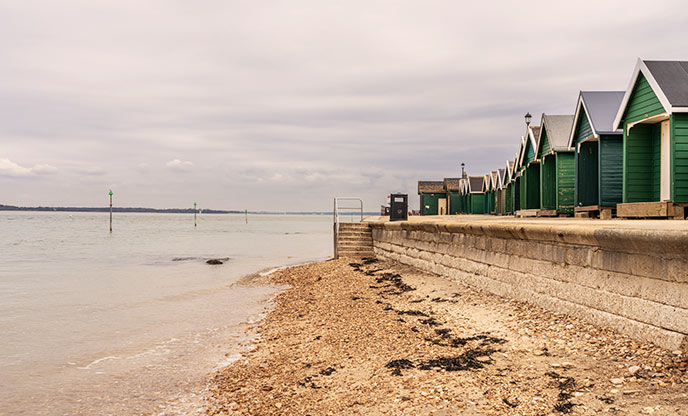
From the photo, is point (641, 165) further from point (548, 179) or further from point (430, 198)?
point (430, 198)

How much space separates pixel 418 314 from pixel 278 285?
8909mm

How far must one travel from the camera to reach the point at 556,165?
1770 centimetres

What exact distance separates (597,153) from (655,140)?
3.63 m

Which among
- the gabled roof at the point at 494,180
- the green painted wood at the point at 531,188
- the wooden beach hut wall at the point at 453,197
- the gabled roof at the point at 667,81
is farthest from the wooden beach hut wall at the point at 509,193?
the gabled roof at the point at 667,81

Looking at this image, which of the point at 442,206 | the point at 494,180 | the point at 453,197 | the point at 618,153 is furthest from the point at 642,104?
the point at 442,206

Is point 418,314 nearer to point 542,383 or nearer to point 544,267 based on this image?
point 544,267

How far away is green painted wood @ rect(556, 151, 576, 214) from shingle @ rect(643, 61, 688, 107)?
5832 mm

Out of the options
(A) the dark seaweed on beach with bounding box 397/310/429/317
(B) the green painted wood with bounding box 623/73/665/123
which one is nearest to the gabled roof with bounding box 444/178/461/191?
(B) the green painted wood with bounding box 623/73/665/123

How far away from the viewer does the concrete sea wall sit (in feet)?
14.9

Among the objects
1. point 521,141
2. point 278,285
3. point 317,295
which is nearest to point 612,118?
point 521,141

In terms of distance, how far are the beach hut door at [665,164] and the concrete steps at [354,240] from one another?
11296 millimetres

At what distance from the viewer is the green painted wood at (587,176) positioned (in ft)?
51.2

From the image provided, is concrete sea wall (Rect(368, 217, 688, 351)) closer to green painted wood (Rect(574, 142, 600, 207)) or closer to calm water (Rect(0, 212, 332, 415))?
calm water (Rect(0, 212, 332, 415))

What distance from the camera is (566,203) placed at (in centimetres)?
1742
